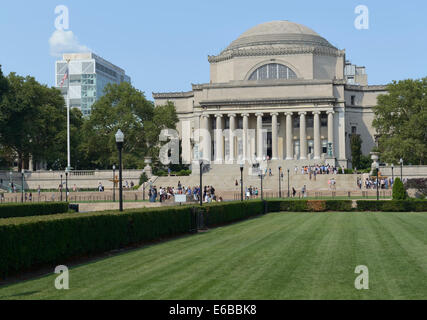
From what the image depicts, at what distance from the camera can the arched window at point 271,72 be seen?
101 meters

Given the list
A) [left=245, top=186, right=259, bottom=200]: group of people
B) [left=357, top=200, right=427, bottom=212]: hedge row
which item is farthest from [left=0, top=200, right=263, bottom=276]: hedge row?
[left=245, top=186, right=259, bottom=200]: group of people

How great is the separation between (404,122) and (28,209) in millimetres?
66310

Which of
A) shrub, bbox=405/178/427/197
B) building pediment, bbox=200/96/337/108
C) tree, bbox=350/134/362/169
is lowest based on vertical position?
shrub, bbox=405/178/427/197

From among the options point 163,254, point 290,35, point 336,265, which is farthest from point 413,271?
point 290,35

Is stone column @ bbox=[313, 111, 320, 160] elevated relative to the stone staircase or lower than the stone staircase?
elevated

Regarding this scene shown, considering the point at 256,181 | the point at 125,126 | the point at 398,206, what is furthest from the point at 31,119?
the point at 398,206

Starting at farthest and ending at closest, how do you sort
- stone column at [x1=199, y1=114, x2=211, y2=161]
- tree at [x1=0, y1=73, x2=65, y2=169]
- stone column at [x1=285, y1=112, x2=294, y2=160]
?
stone column at [x1=199, y1=114, x2=211, y2=161] < stone column at [x1=285, y1=112, x2=294, y2=160] < tree at [x1=0, y1=73, x2=65, y2=169]

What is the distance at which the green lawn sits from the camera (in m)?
11.6

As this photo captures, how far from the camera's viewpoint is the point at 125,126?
8775 cm

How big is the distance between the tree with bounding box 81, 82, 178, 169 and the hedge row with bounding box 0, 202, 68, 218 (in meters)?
50.2

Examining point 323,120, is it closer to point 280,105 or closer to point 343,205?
point 280,105

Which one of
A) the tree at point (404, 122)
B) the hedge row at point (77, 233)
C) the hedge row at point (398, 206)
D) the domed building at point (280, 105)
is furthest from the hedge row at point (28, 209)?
the tree at point (404, 122)

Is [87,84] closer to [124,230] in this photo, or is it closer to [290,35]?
[290,35]

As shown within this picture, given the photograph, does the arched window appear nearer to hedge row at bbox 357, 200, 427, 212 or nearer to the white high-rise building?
hedge row at bbox 357, 200, 427, 212
